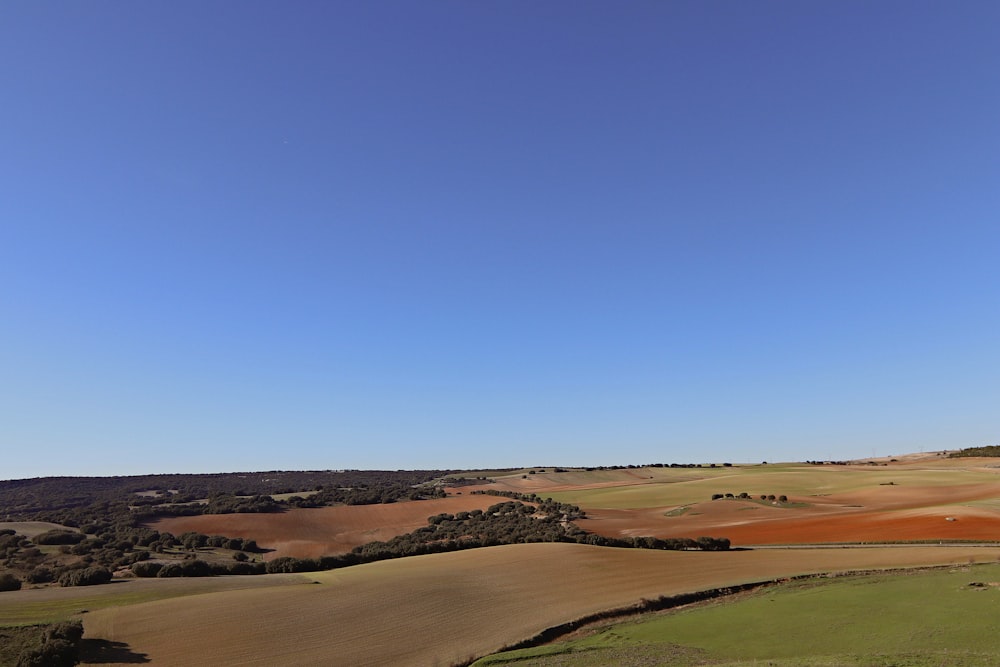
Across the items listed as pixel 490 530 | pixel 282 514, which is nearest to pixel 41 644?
pixel 490 530

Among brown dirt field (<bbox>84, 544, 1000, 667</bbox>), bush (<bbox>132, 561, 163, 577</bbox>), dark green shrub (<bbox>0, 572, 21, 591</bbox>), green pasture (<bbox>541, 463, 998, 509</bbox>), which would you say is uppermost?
dark green shrub (<bbox>0, 572, 21, 591</bbox>)

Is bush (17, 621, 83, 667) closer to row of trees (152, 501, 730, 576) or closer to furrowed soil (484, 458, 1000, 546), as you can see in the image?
row of trees (152, 501, 730, 576)

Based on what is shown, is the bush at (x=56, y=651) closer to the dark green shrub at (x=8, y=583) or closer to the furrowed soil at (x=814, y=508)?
the dark green shrub at (x=8, y=583)

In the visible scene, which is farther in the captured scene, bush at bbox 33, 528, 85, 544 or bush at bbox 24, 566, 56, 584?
bush at bbox 33, 528, 85, 544

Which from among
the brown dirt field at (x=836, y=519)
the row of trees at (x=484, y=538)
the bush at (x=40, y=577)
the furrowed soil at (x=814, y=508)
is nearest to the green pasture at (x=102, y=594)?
the row of trees at (x=484, y=538)

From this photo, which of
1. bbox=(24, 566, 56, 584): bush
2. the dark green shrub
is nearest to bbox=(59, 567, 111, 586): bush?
the dark green shrub

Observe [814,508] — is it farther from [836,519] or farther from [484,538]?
[484,538]
